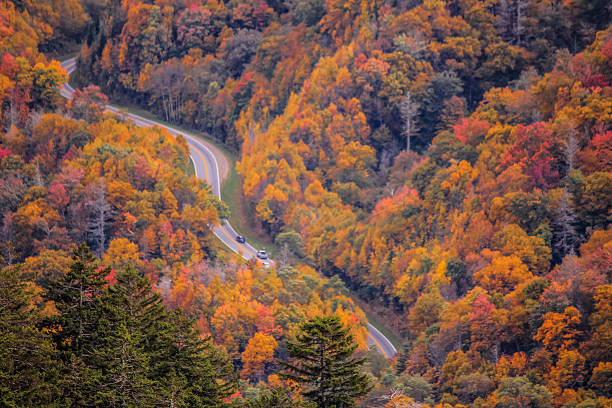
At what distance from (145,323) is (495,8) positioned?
3331 inches

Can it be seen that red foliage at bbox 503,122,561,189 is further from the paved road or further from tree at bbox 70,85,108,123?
tree at bbox 70,85,108,123

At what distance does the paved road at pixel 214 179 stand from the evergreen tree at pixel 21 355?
177 feet

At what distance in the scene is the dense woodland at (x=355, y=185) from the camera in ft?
234

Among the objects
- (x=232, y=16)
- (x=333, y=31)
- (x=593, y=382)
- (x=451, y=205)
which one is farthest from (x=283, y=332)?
(x=232, y=16)

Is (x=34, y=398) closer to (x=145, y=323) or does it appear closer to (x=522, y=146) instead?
(x=145, y=323)

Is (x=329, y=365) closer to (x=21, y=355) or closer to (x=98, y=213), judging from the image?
(x=21, y=355)

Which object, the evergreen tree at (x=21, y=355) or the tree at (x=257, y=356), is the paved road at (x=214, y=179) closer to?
the tree at (x=257, y=356)

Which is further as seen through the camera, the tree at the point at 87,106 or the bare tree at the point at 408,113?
the tree at the point at 87,106

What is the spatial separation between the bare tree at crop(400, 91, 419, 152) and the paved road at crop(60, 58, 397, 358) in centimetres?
2626

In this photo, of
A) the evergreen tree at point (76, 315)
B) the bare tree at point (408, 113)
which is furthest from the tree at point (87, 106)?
the evergreen tree at point (76, 315)

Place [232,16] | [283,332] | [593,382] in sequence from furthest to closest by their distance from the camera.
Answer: [232,16]
[283,332]
[593,382]

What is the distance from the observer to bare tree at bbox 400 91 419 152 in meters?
109

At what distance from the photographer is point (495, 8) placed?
368ft

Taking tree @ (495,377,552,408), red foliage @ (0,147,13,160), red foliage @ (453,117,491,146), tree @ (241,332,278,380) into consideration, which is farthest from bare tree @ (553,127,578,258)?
red foliage @ (0,147,13,160)
